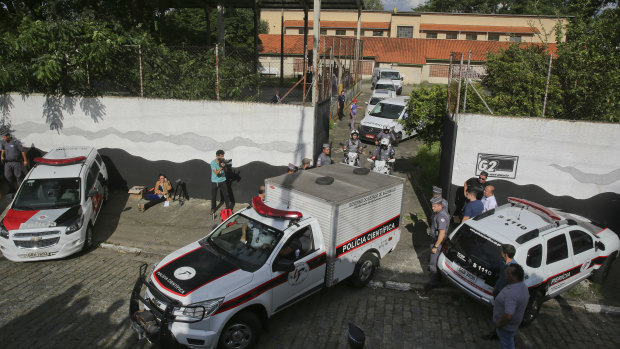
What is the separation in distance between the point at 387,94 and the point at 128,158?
14.7 meters

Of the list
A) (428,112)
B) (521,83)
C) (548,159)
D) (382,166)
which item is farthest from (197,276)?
(521,83)

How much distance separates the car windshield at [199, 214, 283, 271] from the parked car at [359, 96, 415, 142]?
1102 centimetres

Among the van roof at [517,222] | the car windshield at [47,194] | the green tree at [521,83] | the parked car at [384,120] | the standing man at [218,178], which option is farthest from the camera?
the parked car at [384,120]

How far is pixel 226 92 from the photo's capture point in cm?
1200

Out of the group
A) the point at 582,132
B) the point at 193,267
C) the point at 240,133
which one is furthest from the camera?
the point at 240,133

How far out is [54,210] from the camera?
29.8 feet

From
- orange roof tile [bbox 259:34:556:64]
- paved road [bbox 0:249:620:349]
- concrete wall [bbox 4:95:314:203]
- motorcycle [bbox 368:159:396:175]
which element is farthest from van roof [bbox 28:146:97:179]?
orange roof tile [bbox 259:34:556:64]

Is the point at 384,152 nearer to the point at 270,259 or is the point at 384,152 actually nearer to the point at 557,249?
the point at 557,249

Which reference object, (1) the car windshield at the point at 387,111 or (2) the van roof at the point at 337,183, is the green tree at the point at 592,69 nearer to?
(2) the van roof at the point at 337,183

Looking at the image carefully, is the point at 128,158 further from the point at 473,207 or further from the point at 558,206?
the point at 558,206

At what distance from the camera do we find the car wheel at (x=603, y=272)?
8109 millimetres

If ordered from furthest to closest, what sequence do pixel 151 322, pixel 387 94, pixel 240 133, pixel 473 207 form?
pixel 387 94, pixel 240 133, pixel 473 207, pixel 151 322

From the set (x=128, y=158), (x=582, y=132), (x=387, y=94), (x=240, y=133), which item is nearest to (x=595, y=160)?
(x=582, y=132)

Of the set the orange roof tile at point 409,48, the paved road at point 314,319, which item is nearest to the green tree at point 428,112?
the paved road at point 314,319
